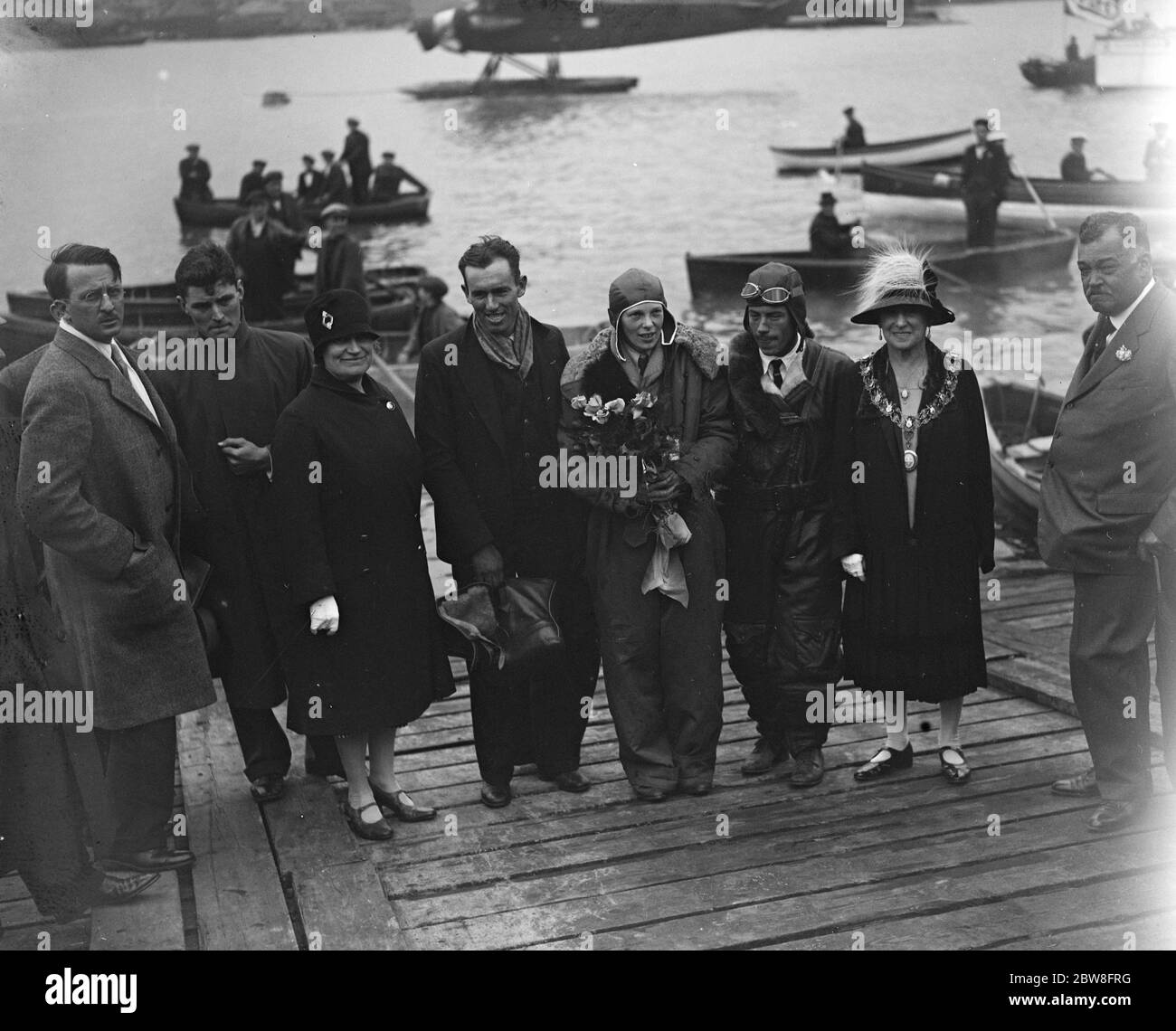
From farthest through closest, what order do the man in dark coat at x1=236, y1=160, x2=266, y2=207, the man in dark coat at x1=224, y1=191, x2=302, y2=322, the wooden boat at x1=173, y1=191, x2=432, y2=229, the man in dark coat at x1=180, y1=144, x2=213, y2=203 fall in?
the man in dark coat at x1=180, y1=144, x2=213, y2=203, the wooden boat at x1=173, y1=191, x2=432, y2=229, the man in dark coat at x1=236, y1=160, x2=266, y2=207, the man in dark coat at x1=224, y1=191, x2=302, y2=322

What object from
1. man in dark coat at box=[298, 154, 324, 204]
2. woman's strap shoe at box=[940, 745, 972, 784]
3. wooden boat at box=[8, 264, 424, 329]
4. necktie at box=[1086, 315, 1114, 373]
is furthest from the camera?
man in dark coat at box=[298, 154, 324, 204]

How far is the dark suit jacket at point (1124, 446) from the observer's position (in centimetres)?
423

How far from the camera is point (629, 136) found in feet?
90.9

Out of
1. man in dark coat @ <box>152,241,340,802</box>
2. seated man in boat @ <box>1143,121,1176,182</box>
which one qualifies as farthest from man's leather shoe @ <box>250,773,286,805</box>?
seated man in boat @ <box>1143,121,1176,182</box>

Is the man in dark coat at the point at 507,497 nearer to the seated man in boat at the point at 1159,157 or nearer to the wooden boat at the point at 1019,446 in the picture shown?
the wooden boat at the point at 1019,446

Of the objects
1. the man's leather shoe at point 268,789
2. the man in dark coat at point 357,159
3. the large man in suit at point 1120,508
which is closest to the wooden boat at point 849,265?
the man in dark coat at point 357,159

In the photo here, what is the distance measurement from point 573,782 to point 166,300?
40.5ft

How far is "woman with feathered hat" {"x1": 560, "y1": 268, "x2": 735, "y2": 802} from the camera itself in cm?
458

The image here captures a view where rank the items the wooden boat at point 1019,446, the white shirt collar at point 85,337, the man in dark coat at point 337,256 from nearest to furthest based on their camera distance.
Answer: the white shirt collar at point 85,337, the wooden boat at point 1019,446, the man in dark coat at point 337,256

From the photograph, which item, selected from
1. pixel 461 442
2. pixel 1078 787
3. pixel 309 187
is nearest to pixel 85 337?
pixel 461 442

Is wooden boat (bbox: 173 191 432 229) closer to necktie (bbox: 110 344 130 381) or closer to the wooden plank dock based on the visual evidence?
the wooden plank dock

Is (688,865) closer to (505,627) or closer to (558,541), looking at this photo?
(505,627)

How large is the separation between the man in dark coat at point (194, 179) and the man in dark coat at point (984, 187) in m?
14.1

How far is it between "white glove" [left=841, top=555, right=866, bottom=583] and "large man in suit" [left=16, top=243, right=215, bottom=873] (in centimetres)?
224
